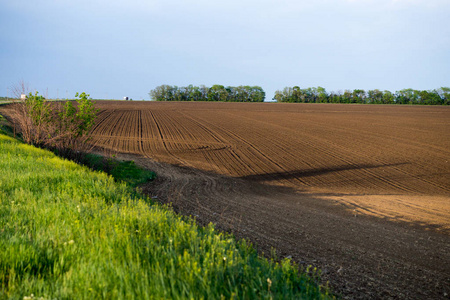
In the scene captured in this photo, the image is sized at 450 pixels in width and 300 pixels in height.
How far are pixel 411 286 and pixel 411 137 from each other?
28670 mm

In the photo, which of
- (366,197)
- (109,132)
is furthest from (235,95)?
(366,197)

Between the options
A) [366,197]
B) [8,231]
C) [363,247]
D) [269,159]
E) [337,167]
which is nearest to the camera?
[8,231]

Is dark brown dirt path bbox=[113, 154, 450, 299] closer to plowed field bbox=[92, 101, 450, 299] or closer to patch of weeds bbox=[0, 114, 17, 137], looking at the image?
plowed field bbox=[92, 101, 450, 299]

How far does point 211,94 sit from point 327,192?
110838 mm

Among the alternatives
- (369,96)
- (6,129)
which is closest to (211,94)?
(369,96)

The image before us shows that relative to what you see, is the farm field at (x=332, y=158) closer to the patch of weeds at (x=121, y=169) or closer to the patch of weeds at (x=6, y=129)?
the patch of weeds at (x=121, y=169)

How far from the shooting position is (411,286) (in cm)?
563

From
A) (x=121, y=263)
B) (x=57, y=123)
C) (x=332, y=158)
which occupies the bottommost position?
(x=332, y=158)

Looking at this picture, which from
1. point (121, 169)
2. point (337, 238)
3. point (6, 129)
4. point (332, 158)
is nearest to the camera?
point (337, 238)

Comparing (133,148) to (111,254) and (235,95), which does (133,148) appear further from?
(235,95)

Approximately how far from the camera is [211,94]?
12306 centimetres

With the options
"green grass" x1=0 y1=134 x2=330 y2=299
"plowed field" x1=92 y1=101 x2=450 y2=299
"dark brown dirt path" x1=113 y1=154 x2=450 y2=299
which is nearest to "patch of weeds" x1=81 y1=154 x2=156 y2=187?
"plowed field" x1=92 y1=101 x2=450 y2=299

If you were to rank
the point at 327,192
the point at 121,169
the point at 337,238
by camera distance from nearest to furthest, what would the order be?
1. the point at 337,238
2. the point at 327,192
3. the point at 121,169

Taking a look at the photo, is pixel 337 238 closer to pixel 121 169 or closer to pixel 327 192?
pixel 327 192
